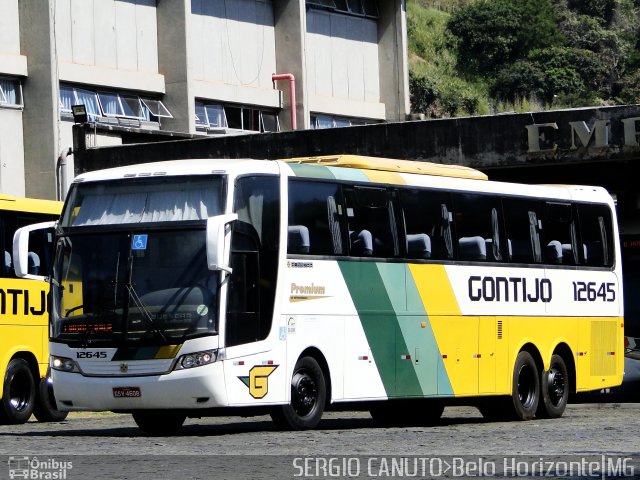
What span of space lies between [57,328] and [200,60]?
31692 millimetres

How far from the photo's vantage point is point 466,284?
66.7 feet

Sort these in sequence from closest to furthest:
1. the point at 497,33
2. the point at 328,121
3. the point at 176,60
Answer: the point at 176,60
the point at 328,121
the point at 497,33

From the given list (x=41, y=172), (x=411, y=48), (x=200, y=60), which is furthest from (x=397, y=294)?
(x=411, y=48)

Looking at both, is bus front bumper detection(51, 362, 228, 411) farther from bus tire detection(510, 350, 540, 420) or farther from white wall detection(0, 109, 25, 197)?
white wall detection(0, 109, 25, 197)

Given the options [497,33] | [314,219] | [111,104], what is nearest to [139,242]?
[314,219]

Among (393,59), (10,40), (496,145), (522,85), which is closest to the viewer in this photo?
(496,145)

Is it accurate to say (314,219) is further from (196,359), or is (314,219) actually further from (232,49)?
(232,49)

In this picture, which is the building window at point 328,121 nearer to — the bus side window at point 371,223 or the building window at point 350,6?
the building window at point 350,6

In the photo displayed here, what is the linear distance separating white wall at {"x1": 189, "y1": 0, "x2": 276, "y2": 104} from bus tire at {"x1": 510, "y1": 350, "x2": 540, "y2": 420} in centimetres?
2732

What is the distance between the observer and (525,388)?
21469 mm

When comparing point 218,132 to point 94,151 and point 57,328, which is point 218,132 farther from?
point 57,328

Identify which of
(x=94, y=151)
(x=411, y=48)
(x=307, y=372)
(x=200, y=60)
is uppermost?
(x=411, y=48)

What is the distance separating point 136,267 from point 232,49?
3358cm

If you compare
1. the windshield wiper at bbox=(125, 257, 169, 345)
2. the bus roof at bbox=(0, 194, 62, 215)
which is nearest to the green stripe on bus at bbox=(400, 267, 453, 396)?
the windshield wiper at bbox=(125, 257, 169, 345)
